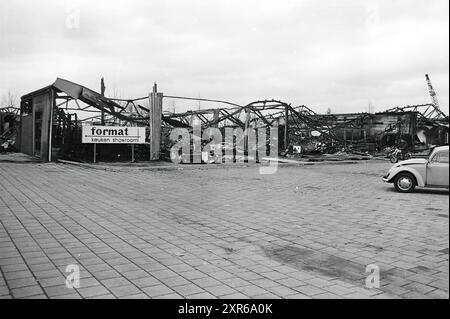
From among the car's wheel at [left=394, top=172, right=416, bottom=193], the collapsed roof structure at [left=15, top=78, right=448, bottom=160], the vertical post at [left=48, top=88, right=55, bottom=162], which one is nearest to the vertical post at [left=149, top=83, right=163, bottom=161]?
the collapsed roof structure at [left=15, top=78, right=448, bottom=160]

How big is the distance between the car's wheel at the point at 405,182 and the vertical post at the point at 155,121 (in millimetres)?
12576

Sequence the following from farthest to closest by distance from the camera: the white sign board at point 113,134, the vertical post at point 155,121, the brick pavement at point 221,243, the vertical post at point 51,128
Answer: the vertical post at point 155,121, the vertical post at point 51,128, the white sign board at point 113,134, the brick pavement at point 221,243

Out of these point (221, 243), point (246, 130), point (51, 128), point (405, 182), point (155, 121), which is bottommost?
point (221, 243)

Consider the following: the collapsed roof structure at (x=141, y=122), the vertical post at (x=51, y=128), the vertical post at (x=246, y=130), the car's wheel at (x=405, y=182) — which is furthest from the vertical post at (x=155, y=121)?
the car's wheel at (x=405, y=182)

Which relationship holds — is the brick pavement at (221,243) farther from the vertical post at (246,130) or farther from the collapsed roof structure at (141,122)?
the vertical post at (246,130)

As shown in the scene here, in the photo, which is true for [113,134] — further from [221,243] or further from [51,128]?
[221,243]

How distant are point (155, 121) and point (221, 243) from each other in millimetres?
14969

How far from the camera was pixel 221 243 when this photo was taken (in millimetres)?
5031

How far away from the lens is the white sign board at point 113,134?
18062mm

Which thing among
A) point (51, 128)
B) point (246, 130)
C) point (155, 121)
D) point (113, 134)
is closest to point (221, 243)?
point (113, 134)

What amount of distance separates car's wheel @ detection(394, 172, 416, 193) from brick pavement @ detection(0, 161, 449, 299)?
238 millimetres

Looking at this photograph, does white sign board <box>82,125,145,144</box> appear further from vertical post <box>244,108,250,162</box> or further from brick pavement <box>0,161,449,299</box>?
brick pavement <box>0,161,449,299</box>

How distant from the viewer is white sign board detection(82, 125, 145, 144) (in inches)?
711
